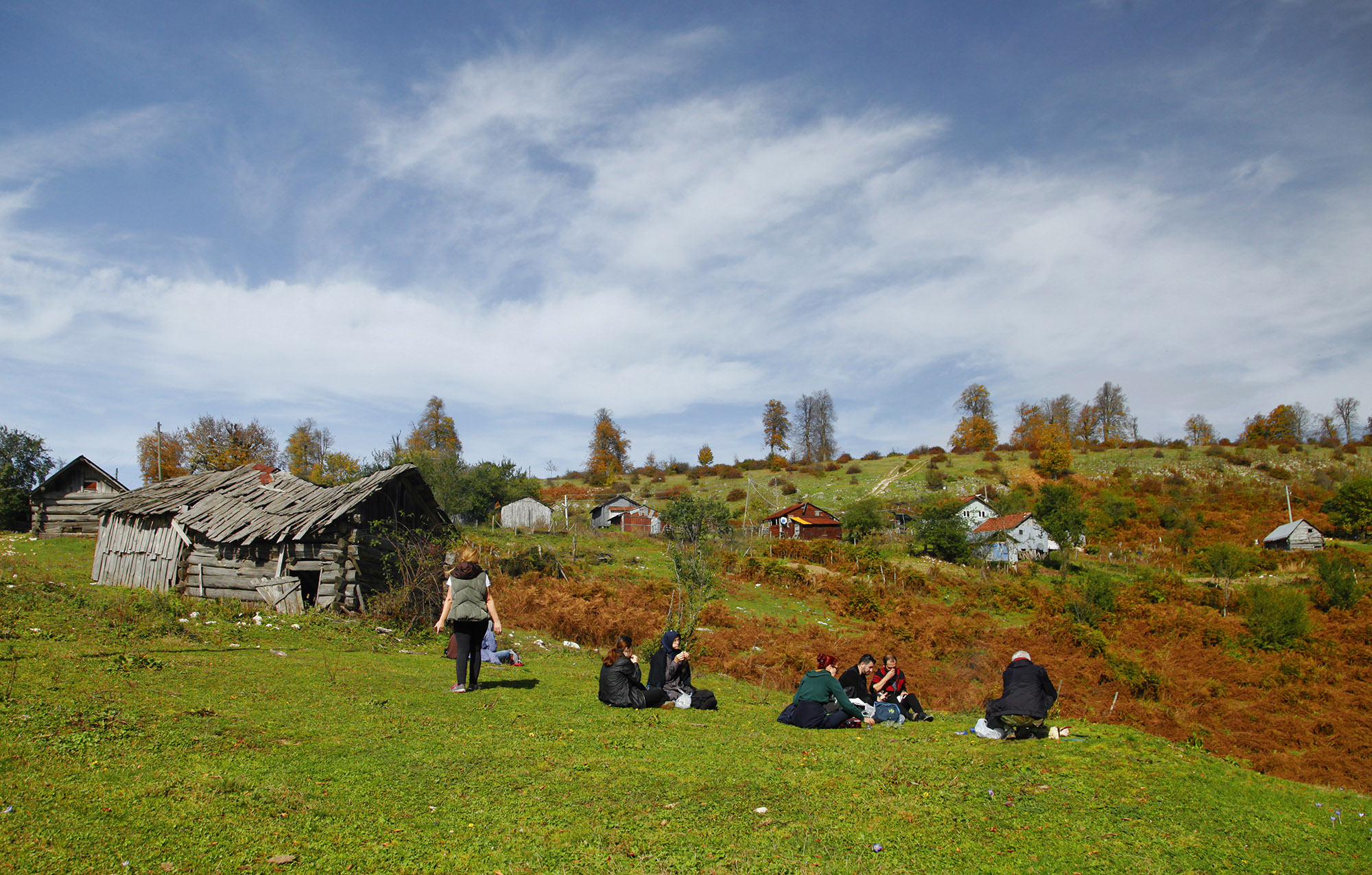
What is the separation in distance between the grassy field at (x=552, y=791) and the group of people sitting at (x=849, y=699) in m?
0.47

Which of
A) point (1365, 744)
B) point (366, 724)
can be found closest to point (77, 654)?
point (366, 724)

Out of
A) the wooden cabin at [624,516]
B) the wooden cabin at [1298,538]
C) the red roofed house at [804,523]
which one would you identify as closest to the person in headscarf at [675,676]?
the red roofed house at [804,523]

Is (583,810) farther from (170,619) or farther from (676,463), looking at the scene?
(676,463)

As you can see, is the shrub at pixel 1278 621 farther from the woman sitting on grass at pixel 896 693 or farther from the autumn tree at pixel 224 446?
the autumn tree at pixel 224 446

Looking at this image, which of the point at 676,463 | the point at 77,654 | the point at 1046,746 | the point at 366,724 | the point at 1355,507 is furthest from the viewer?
the point at 676,463

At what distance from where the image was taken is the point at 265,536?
18641 mm

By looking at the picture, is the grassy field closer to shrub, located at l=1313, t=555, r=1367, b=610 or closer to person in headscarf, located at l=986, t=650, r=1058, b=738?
person in headscarf, located at l=986, t=650, r=1058, b=738

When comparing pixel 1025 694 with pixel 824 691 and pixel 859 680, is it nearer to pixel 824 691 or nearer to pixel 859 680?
pixel 824 691

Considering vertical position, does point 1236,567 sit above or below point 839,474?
below

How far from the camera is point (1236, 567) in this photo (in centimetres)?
4153

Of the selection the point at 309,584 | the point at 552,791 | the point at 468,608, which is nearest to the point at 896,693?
the point at 468,608

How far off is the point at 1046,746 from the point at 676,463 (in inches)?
3860

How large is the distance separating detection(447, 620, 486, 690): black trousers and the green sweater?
4588 millimetres

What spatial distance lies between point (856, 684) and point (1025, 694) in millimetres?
2931
